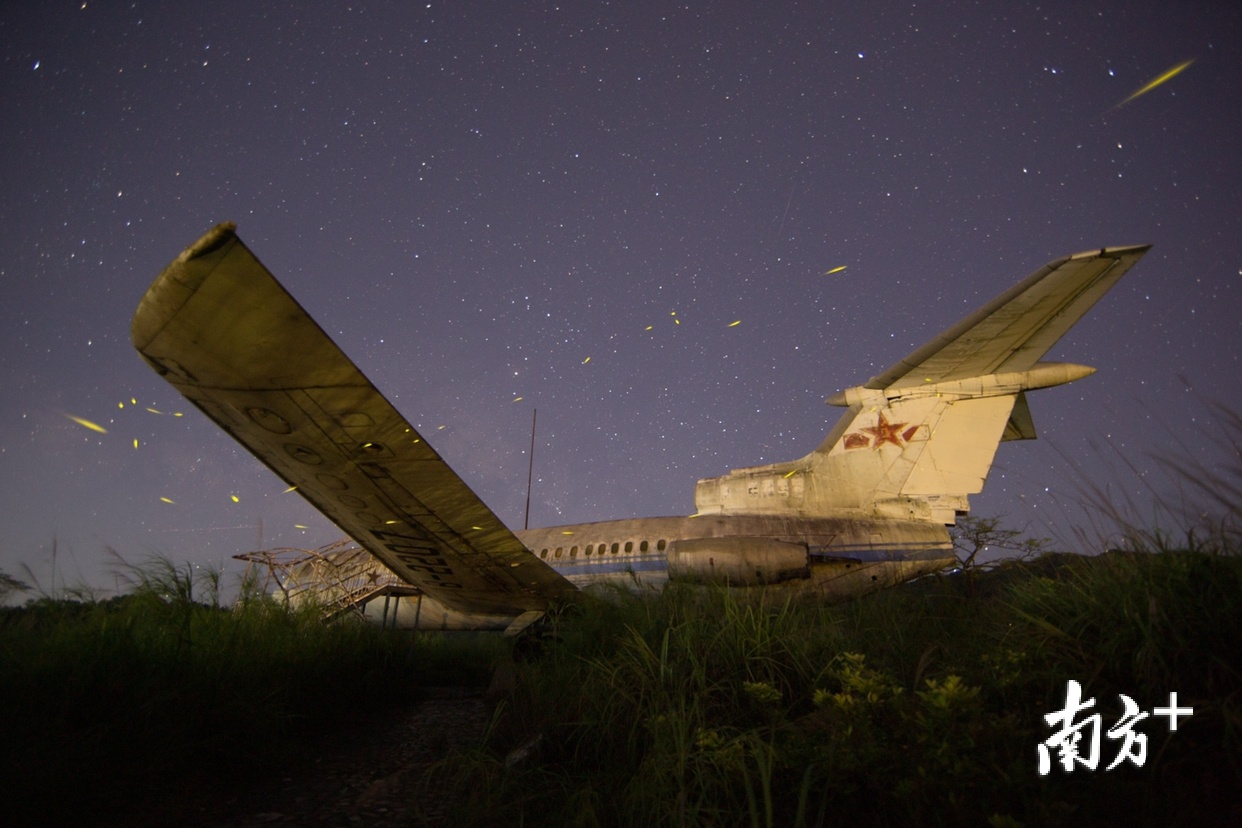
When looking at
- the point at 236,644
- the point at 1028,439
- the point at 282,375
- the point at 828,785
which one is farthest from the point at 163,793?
the point at 1028,439

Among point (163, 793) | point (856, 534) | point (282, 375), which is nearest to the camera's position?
point (163, 793)

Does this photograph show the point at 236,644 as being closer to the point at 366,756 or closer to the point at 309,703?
the point at 309,703

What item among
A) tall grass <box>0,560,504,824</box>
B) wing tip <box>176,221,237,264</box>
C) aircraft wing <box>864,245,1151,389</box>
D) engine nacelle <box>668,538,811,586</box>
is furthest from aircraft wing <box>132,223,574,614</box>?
aircraft wing <box>864,245,1151,389</box>

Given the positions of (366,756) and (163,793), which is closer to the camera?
(163,793)

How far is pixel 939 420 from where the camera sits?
1059 cm

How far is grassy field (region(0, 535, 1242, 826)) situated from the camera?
71.4 inches

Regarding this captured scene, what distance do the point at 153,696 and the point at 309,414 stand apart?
1.89 meters

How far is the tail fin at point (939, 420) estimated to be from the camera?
8438 millimetres

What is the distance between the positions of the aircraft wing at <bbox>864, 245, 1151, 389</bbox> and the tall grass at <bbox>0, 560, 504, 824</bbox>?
10.0m

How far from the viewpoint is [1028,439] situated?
436 inches

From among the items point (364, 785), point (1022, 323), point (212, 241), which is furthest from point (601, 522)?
point (212, 241)

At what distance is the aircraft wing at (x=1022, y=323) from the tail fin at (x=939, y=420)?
0.06ft

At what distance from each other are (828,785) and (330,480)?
4.50 metres

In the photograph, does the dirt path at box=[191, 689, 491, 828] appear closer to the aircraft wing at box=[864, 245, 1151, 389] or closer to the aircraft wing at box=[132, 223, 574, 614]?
the aircraft wing at box=[132, 223, 574, 614]
